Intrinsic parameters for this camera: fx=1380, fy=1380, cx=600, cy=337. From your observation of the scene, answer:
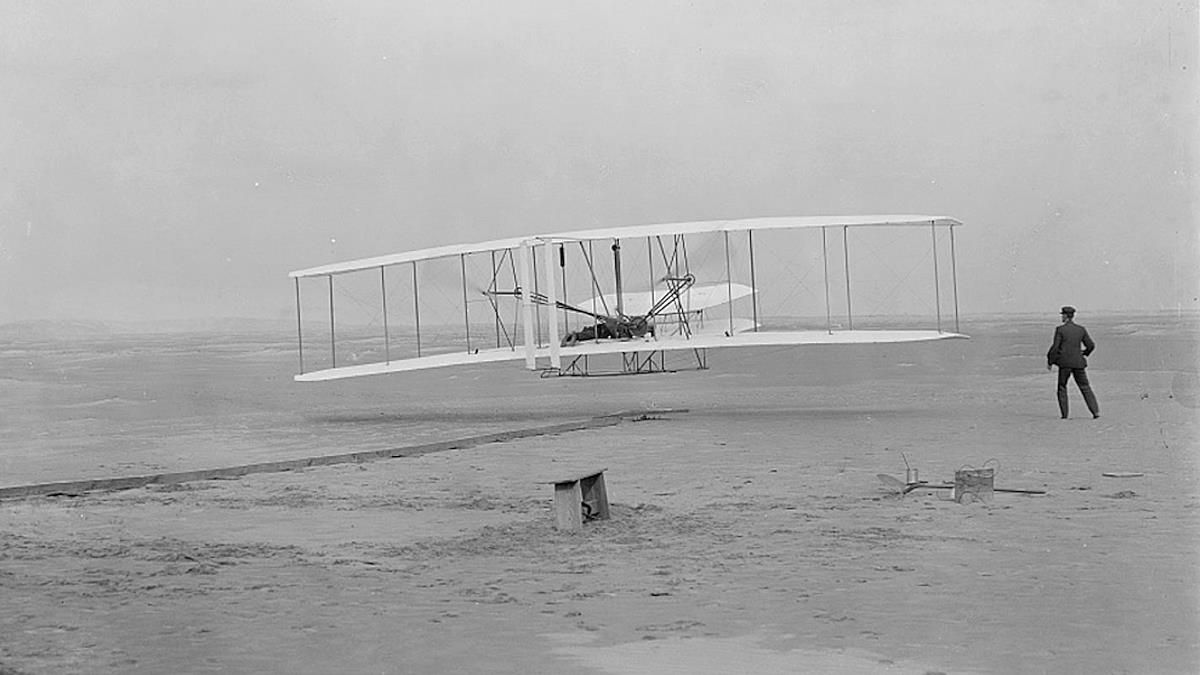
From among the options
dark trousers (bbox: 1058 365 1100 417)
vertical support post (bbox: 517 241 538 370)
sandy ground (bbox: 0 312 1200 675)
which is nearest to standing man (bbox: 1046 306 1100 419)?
dark trousers (bbox: 1058 365 1100 417)

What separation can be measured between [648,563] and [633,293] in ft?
61.2

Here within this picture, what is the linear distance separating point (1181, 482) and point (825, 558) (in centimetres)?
494

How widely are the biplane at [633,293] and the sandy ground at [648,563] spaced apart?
17.9 feet

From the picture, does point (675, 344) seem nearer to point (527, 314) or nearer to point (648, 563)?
→ point (527, 314)

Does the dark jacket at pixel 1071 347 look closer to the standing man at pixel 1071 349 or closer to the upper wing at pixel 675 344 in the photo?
the standing man at pixel 1071 349

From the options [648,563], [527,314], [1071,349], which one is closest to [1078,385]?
[1071,349]

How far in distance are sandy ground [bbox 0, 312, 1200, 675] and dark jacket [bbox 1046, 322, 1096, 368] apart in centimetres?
94

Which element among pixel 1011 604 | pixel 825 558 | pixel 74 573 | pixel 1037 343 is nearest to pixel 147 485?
pixel 74 573

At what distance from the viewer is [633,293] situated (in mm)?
28016

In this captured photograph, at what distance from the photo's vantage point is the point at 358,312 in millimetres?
112250

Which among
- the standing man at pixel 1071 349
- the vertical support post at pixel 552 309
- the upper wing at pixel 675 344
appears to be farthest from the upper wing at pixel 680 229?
the standing man at pixel 1071 349

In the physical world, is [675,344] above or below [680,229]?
below

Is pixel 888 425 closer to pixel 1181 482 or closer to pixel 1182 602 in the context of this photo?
pixel 1181 482

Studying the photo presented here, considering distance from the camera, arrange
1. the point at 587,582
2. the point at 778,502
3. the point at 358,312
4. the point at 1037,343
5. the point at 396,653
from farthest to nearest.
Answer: the point at 358,312 < the point at 1037,343 < the point at 778,502 < the point at 587,582 < the point at 396,653
